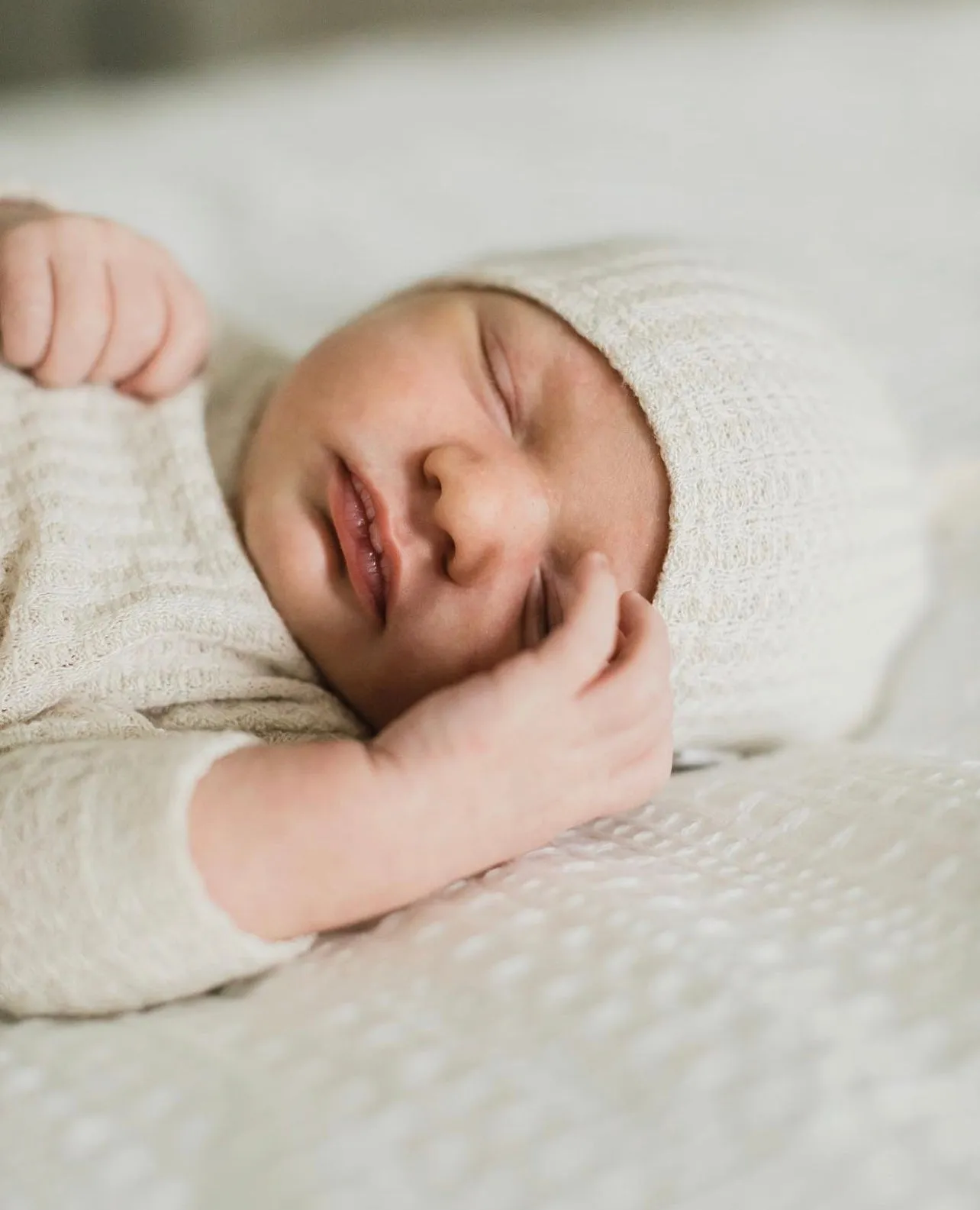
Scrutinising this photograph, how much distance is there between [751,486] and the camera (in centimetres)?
86

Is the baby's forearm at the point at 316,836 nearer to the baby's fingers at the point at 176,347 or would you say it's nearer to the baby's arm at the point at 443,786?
the baby's arm at the point at 443,786

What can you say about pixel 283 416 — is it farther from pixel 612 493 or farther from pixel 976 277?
pixel 976 277

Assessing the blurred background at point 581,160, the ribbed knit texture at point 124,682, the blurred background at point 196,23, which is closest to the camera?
the ribbed knit texture at point 124,682

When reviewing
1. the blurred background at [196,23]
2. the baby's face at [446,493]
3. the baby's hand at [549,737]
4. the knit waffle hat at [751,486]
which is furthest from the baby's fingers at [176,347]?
the blurred background at [196,23]

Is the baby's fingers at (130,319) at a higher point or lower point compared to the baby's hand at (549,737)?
higher

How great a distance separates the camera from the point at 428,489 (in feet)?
2.80

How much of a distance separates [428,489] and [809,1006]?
1.43 ft

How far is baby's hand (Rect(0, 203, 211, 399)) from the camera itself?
893 millimetres

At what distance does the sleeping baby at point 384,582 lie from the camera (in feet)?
2.15

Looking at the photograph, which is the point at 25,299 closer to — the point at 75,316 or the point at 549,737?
the point at 75,316

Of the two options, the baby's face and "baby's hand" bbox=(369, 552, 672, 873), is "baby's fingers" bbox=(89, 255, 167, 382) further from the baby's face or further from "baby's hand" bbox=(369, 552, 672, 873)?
"baby's hand" bbox=(369, 552, 672, 873)

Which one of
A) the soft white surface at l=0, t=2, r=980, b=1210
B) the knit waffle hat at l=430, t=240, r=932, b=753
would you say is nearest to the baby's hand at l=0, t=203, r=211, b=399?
the knit waffle hat at l=430, t=240, r=932, b=753

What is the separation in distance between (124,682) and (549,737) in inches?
11.9

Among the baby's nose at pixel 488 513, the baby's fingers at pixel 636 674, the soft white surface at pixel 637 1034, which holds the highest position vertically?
the baby's nose at pixel 488 513
